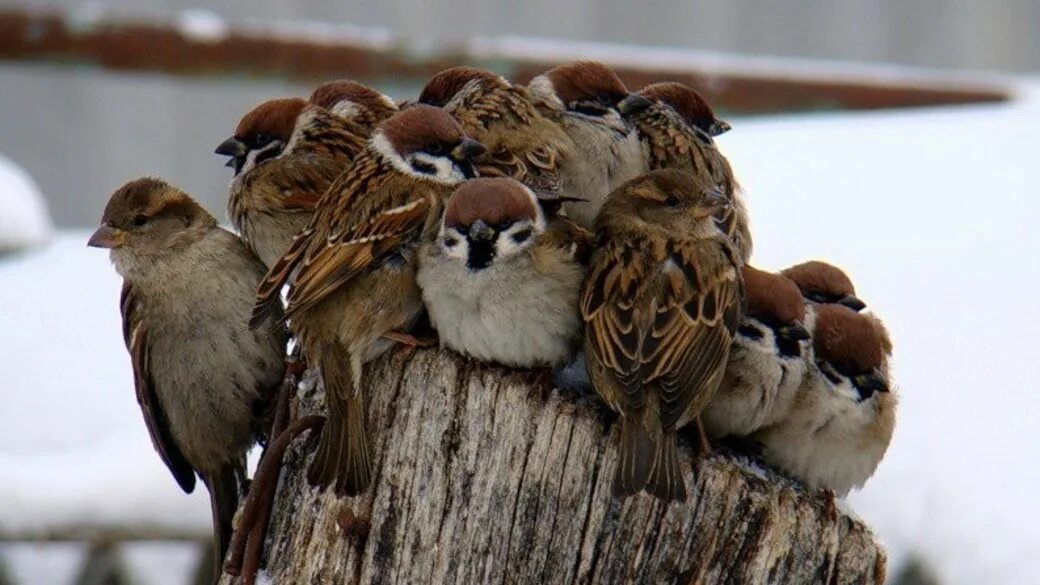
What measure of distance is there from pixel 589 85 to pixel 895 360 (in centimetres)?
173

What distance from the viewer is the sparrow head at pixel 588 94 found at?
3971 millimetres

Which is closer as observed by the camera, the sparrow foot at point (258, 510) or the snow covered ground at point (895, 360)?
the sparrow foot at point (258, 510)

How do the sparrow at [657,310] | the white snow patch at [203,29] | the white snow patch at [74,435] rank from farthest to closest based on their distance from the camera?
the white snow patch at [203,29], the white snow patch at [74,435], the sparrow at [657,310]

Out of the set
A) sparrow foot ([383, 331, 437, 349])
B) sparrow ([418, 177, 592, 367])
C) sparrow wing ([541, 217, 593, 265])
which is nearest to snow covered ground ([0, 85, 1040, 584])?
sparrow wing ([541, 217, 593, 265])

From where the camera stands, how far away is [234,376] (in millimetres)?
3887

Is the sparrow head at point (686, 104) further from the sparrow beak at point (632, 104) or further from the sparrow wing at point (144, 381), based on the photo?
the sparrow wing at point (144, 381)

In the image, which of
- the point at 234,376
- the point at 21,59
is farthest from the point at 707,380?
the point at 21,59

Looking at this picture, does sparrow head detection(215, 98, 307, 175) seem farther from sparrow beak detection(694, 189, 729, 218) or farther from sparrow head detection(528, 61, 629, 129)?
sparrow beak detection(694, 189, 729, 218)

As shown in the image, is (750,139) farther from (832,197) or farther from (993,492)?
(993,492)

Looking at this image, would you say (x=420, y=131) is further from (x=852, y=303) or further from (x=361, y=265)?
(x=852, y=303)

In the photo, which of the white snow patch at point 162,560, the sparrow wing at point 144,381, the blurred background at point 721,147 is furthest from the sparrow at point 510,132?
the white snow patch at point 162,560

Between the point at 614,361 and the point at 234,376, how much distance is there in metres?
1.05

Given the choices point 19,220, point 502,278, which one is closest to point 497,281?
point 502,278

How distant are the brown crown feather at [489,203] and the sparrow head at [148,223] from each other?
93cm
